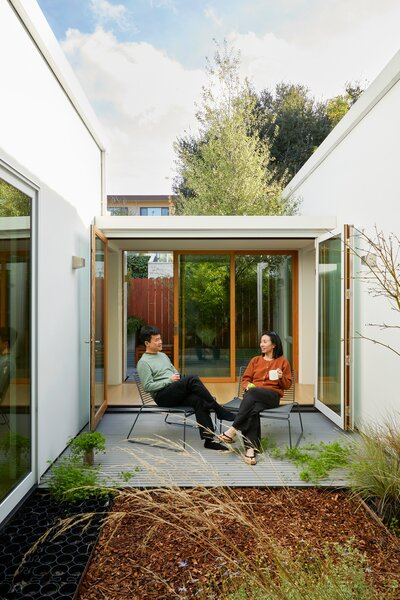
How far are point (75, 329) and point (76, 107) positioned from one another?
2.65 m

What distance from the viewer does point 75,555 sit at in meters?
2.97

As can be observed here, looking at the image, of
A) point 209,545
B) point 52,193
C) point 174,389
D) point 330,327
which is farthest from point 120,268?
point 209,545

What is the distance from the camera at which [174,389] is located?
17.5 feet

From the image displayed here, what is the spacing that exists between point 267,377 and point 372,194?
238 cm

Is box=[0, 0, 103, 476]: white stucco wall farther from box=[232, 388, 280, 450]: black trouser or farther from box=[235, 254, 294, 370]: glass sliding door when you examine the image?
box=[235, 254, 294, 370]: glass sliding door

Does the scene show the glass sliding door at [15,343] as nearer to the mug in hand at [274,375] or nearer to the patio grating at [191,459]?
the patio grating at [191,459]

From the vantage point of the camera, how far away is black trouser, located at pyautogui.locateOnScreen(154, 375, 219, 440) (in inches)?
205

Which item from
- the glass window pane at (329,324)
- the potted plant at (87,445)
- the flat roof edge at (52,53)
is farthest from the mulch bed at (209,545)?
the flat roof edge at (52,53)

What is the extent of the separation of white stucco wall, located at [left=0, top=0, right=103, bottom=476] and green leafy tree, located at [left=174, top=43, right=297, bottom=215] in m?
5.69

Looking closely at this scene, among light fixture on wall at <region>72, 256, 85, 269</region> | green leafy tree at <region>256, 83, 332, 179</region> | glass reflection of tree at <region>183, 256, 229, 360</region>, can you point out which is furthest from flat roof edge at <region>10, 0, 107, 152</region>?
green leafy tree at <region>256, 83, 332, 179</region>

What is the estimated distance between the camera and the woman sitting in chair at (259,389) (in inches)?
194

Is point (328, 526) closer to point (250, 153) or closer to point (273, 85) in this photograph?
point (250, 153)

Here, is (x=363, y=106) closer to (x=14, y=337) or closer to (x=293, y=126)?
(x=14, y=337)

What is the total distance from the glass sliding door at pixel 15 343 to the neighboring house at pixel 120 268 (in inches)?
0.8
